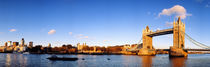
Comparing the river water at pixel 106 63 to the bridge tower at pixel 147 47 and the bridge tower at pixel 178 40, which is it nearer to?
the bridge tower at pixel 178 40

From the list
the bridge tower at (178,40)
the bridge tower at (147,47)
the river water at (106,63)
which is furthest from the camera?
the bridge tower at (147,47)

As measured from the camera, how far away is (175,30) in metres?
86.1

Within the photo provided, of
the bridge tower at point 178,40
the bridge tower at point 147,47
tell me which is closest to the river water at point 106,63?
the bridge tower at point 178,40

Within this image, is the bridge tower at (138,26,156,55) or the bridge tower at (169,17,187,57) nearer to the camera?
the bridge tower at (169,17,187,57)

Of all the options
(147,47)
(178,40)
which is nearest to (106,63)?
(178,40)

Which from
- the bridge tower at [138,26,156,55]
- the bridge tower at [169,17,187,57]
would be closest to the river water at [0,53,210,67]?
the bridge tower at [169,17,187,57]

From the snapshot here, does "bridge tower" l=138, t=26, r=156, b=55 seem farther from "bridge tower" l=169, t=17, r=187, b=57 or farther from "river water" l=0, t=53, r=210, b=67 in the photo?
"river water" l=0, t=53, r=210, b=67

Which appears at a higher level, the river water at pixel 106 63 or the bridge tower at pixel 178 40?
the bridge tower at pixel 178 40

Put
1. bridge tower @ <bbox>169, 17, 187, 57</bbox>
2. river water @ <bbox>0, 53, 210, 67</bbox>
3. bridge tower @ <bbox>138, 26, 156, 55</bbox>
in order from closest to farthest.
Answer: river water @ <bbox>0, 53, 210, 67</bbox>
bridge tower @ <bbox>169, 17, 187, 57</bbox>
bridge tower @ <bbox>138, 26, 156, 55</bbox>

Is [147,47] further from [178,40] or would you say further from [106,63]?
[106,63]

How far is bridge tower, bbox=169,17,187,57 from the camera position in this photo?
81.1 metres

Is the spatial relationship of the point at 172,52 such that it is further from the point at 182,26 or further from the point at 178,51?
the point at 182,26

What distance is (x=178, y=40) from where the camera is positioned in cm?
8388

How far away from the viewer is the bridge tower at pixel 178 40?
8106 cm
